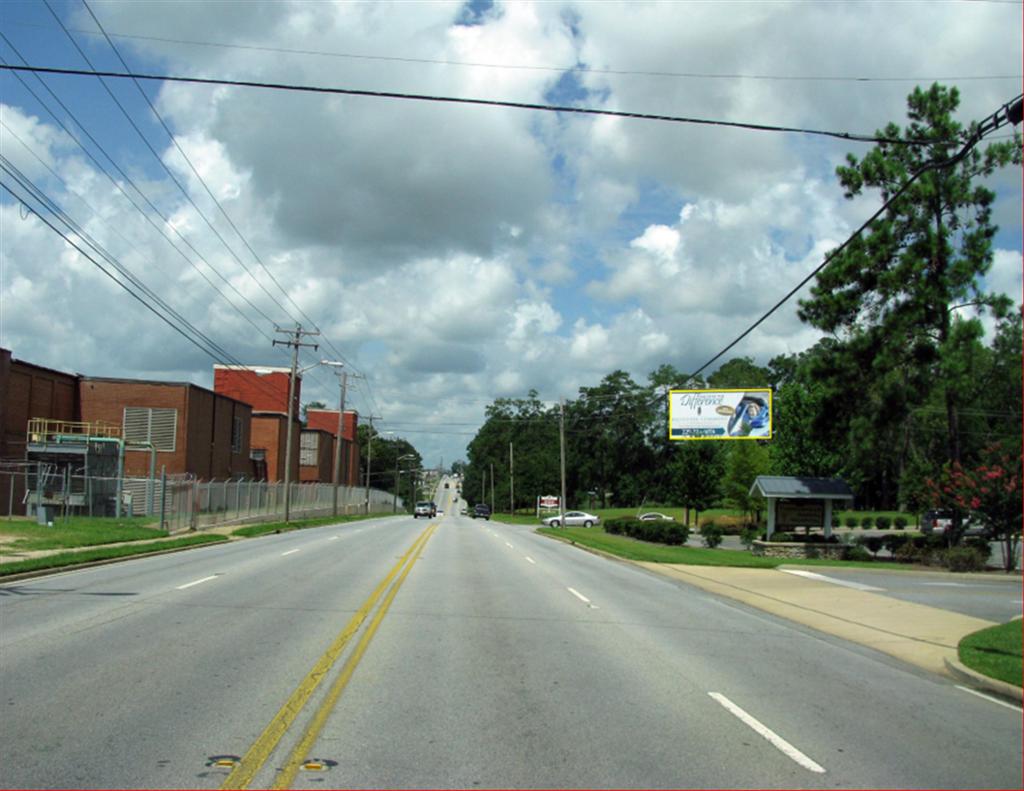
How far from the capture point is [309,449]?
103188mm

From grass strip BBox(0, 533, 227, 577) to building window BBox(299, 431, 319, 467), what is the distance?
70489 millimetres

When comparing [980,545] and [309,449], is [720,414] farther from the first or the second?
[309,449]

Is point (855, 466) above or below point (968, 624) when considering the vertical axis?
above

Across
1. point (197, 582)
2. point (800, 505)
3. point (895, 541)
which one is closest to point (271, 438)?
point (800, 505)

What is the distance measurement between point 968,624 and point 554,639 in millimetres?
7723

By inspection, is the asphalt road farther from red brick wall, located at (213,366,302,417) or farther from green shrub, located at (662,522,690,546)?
red brick wall, located at (213,366,302,417)

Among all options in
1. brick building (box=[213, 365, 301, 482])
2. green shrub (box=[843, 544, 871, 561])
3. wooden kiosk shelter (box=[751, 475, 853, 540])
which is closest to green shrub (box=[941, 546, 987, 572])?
green shrub (box=[843, 544, 871, 561])

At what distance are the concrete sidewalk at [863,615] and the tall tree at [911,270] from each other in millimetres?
12748

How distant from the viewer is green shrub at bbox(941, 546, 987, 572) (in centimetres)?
2919

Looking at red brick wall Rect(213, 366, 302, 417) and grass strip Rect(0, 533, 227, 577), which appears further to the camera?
red brick wall Rect(213, 366, 302, 417)

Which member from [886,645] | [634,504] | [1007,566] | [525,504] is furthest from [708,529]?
[525,504]

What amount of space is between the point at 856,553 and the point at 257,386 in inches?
2793

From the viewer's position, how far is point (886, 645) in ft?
43.1

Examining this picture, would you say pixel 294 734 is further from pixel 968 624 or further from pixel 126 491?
pixel 126 491
